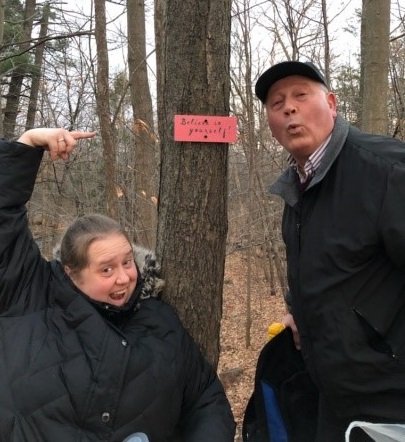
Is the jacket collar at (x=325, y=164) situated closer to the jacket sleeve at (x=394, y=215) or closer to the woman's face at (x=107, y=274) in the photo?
the jacket sleeve at (x=394, y=215)

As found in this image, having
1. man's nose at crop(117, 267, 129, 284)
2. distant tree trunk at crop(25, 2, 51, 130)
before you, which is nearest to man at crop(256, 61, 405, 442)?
man's nose at crop(117, 267, 129, 284)

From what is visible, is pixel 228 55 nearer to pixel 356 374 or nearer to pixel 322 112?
pixel 322 112

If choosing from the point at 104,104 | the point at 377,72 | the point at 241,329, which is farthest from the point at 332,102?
the point at 241,329

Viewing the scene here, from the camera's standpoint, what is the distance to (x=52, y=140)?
1816mm

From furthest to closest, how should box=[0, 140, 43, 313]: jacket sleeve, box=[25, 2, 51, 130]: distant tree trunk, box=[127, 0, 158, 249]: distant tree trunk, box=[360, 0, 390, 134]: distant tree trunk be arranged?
Result: box=[25, 2, 51, 130]: distant tree trunk, box=[127, 0, 158, 249]: distant tree trunk, box=[360, 0, 390, 134]: distant tree trunk, box=[0, 140, 43, 313]: jacket sleeve

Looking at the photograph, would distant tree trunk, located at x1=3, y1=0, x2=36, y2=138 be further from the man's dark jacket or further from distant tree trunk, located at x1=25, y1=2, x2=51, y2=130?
the man's dark jacket

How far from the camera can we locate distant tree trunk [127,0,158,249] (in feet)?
20.4

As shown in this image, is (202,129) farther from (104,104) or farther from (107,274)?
(104,104)

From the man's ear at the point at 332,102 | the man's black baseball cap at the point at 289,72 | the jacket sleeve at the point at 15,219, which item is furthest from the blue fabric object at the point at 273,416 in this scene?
the man's black baseball cap at the point at 289,72

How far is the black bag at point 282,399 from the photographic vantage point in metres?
2.15

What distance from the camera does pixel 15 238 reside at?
183 cm

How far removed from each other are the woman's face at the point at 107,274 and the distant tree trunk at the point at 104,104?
10.6 ft

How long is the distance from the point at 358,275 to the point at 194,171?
852 millimetres

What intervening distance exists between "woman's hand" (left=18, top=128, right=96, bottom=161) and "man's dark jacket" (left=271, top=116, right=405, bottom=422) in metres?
0.99
